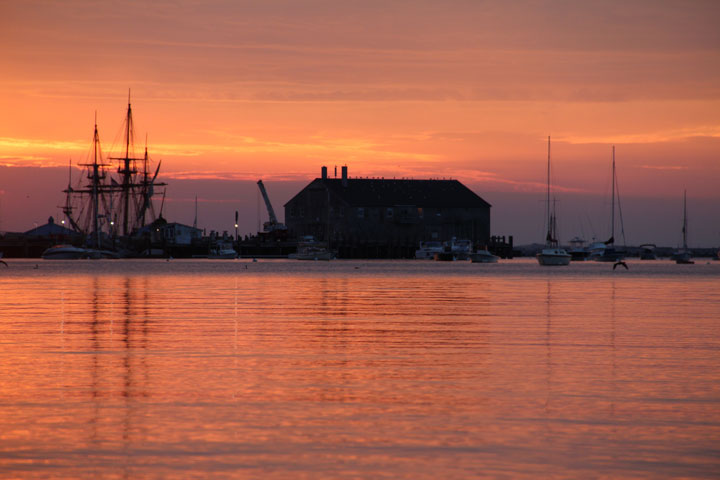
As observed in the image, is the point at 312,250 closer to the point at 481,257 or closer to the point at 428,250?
the point at 428,250

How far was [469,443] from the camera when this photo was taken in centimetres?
1148

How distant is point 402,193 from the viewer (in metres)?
152

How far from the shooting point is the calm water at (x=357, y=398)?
1052cm

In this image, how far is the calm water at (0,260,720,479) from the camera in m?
10.5

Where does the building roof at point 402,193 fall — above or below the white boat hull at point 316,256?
above

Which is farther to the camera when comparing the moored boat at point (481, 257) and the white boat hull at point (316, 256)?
the white boat hull at point (316, 256)

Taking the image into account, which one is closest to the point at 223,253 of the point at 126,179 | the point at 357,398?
the point at 126,179

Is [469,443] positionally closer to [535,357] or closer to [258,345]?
[535,357]

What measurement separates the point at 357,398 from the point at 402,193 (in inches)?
5448

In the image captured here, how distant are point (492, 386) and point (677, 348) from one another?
25.2ft

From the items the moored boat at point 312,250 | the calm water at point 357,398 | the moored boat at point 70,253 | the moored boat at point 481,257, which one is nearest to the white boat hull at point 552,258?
the moored boat at point 481,257

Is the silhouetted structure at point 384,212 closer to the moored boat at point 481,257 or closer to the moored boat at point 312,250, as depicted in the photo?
the moored boat at point 312,250

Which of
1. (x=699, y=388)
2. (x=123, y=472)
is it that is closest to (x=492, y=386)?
(x=699, y=388)

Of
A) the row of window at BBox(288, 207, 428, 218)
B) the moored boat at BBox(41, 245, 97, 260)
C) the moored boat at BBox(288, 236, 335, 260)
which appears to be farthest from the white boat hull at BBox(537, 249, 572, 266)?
the moored boat at BBox(41, 245, 97, 260)
